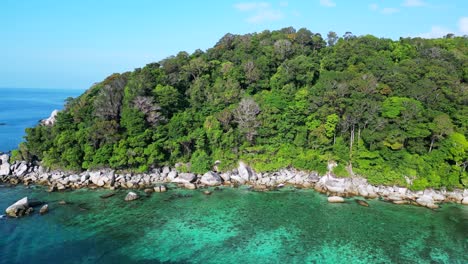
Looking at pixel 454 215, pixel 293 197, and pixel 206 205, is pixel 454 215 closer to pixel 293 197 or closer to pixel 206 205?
pixel 293 197

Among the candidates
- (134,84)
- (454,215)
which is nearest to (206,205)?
(134,84)

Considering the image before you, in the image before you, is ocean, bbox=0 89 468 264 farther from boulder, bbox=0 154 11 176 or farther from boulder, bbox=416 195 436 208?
boulder, bbox=0 154 11 176

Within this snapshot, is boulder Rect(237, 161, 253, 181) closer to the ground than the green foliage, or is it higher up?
closer to the ground

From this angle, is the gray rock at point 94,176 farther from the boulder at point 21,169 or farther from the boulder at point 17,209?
the boulder at point 21,169

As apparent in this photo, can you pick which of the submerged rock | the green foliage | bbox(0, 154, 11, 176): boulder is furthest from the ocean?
the green foliage

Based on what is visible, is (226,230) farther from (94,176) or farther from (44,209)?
(94,176)

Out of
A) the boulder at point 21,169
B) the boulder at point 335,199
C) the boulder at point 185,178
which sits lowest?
the boulder at point 335,199

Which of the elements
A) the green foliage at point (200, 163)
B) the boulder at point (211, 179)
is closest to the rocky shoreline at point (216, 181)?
the boulder at point (211, 179)
